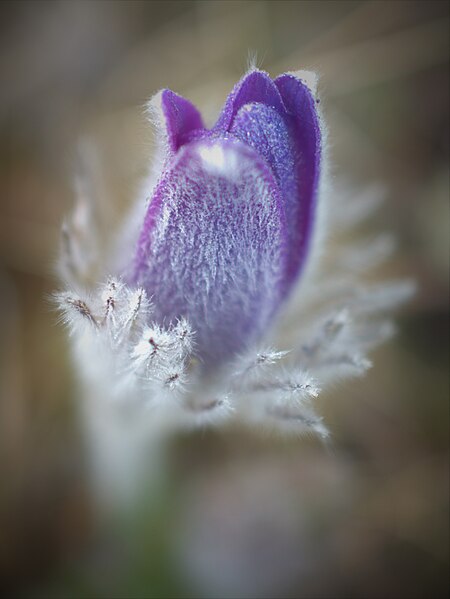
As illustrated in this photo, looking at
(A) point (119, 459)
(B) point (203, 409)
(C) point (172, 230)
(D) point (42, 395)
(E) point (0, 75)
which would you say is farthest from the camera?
(E) point (0, 75)

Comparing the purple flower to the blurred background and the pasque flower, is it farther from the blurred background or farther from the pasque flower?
the blurred background

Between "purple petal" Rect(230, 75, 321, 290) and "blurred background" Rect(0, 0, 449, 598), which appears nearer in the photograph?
"purple petal" Rect(230, 75, 321, 290)

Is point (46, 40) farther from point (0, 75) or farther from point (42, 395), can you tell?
point (42, 395)

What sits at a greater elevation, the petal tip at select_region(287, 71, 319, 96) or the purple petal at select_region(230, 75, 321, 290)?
the petal tip at select_region(287, 71, 319, 96)

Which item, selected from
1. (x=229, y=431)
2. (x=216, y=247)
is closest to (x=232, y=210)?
(x=216, y=247)

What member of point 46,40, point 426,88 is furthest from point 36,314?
point 426,88

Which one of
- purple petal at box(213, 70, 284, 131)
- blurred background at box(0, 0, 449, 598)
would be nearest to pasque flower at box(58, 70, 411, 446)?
purple petal at box(213, 70, 284, 131)
